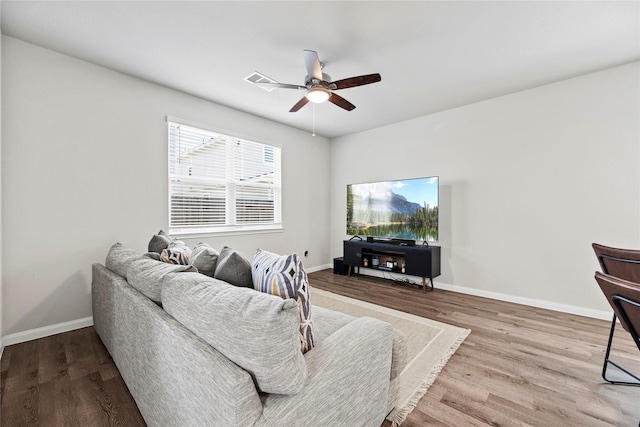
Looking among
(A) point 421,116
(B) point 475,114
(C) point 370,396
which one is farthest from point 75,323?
(B) point 475,114

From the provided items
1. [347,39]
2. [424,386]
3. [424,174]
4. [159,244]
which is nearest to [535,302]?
[424,174]

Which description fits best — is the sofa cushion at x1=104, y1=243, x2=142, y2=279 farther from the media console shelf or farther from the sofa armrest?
the media console shelf

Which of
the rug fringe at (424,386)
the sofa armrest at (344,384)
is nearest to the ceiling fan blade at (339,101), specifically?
the sofa armrest at (344,384)

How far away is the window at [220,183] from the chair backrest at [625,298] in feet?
11.9

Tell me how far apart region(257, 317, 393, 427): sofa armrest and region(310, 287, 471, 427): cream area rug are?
32cm

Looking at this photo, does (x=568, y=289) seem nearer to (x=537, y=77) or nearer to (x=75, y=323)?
(x=537, y=77)

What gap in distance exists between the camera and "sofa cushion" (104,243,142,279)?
187cm

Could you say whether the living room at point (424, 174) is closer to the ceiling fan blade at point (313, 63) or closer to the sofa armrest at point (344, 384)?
the ceiling fan blade at point (313, 63)

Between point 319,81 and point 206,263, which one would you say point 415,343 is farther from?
point 319,81

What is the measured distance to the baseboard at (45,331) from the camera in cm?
229

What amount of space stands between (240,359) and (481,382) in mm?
1714

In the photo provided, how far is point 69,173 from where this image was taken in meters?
2.55

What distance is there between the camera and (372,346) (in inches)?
48.7

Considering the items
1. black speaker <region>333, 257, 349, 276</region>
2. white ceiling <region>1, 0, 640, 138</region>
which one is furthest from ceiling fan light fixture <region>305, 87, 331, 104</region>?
black speaker <region>333, 257, 349, 276</region>
